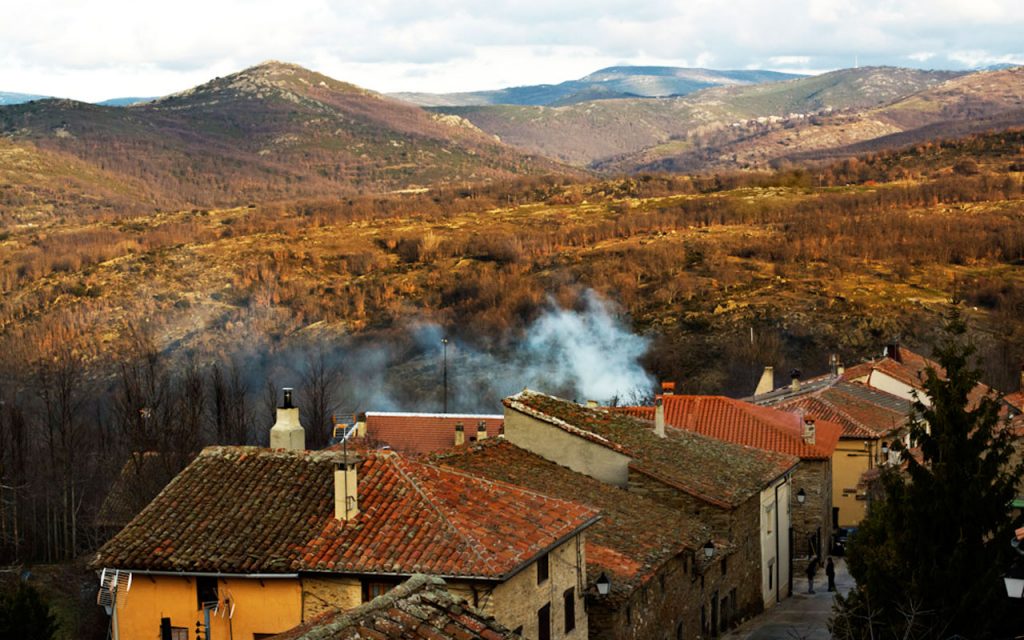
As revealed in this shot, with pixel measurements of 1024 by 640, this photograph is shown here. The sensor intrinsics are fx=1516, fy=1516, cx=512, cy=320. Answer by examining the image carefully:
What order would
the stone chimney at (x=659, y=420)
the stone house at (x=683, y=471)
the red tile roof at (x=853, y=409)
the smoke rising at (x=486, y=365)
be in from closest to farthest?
the stone house at (x=683, y=471)
the stone chimney at (x=659, y=420)
the red tile roof at (x=853, y=409)
the smoke rising at (x=486, y=365)

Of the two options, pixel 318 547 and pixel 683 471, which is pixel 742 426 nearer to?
pixel 683 471

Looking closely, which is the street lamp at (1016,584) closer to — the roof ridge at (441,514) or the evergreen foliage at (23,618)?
the roof ridge at (441,514)

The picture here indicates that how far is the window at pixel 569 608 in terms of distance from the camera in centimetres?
2383

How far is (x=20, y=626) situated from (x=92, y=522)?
38.7 m

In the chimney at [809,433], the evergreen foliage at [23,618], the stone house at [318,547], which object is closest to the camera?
the stone house at [318,547]

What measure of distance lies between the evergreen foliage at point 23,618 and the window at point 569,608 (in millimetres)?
10424

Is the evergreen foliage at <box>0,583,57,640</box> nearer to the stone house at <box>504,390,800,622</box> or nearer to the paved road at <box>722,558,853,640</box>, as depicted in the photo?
the stone house at <box>504,390,800,622</box>

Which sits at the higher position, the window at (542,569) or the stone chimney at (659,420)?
the window at (542,569)

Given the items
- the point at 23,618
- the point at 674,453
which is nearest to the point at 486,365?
the point at 674,453

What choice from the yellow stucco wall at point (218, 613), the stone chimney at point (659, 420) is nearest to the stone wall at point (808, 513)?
the stone chimney at point (659, 420)

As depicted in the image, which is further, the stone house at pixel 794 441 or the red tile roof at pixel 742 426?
the red tile roof at pixel 742 426

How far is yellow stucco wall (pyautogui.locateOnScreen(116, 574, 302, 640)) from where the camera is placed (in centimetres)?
2152

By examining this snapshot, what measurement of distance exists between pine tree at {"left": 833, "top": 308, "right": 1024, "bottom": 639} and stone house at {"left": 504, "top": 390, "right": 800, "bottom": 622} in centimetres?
843

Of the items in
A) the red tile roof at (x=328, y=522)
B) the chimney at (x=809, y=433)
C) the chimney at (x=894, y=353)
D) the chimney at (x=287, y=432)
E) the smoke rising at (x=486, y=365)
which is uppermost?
the chimney at (x=287, y=432)
